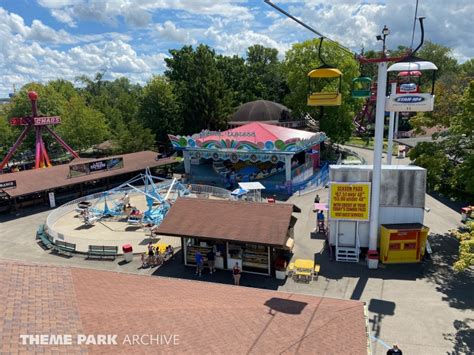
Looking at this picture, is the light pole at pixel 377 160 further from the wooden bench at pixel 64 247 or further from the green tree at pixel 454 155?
the wooden bench at pixel 64 247

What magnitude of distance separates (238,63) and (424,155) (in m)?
52.7

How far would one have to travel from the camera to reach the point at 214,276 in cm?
1809

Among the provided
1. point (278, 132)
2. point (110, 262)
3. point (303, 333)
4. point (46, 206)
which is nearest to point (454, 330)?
point (303, 333)

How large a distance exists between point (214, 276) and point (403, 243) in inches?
381

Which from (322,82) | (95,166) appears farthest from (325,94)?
(322,82)

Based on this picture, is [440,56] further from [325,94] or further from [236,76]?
[325,94]

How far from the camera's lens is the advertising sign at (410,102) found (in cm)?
1684

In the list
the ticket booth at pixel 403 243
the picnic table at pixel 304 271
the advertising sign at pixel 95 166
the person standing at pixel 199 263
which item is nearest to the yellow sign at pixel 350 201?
the ticket booth at pixel 403 243

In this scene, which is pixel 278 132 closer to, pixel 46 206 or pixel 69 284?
pixel 46 206

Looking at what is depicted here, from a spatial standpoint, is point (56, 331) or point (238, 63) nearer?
point (56, 331)

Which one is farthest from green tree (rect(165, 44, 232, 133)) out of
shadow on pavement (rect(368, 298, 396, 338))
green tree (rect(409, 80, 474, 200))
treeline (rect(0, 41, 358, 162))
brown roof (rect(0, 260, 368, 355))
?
brown roof (rect(0, 260, 368, 355))

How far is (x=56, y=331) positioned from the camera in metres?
6.38

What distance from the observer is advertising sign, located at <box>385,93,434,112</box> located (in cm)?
1684

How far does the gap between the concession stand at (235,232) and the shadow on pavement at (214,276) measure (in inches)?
13.7
